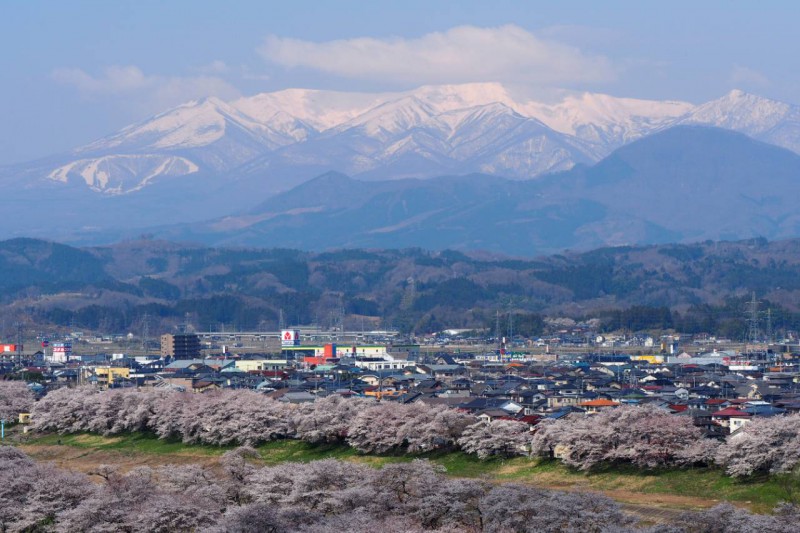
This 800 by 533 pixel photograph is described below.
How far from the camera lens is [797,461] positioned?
33688mm

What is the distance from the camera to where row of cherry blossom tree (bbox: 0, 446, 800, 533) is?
2838 cm

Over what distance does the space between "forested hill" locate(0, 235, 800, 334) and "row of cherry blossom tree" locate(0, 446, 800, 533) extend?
71618 millimetres

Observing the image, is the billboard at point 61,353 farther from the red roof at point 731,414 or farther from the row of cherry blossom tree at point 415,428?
the red roof at point 731,414

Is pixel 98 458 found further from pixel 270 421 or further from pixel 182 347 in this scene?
pixel 182 347

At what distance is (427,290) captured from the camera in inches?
5773

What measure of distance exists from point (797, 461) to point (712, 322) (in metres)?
73.2

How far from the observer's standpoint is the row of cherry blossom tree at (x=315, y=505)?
28.4m

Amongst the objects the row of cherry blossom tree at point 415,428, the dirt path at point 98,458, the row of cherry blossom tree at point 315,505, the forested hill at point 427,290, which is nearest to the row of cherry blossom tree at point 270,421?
the row of cherry blossom tree at point 415,428

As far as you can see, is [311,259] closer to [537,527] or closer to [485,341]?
[485,341]

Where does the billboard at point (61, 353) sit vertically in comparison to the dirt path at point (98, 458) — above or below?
above

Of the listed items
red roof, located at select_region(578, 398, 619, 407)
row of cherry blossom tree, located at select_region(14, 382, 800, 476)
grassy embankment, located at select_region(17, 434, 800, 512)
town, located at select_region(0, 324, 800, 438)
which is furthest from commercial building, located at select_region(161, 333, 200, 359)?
red roof, located at select_region(578, 398, 619, 407)

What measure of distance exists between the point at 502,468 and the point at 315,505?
7.81 m

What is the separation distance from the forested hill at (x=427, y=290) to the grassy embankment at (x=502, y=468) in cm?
6148

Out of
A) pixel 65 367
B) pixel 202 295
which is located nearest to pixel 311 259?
pixel 202 295
